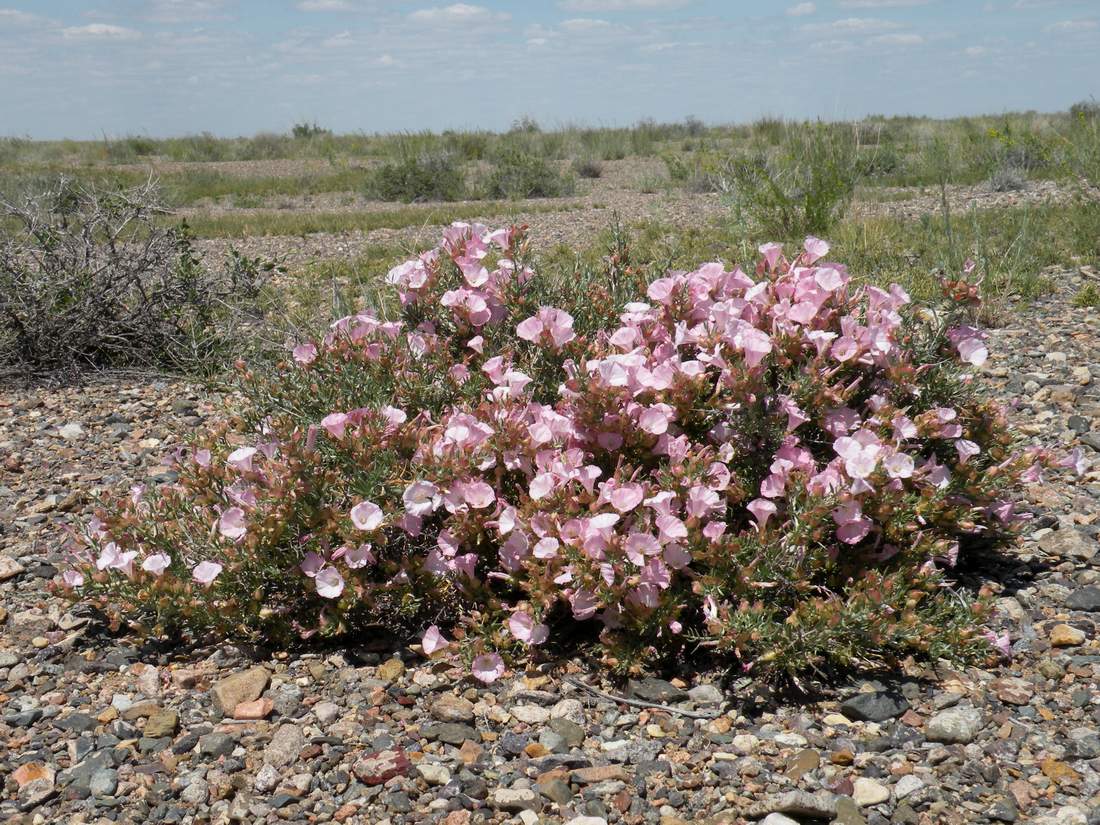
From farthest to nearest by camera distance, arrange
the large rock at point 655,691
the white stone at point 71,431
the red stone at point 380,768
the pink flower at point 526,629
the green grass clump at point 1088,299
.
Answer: the green grass clump at point 1088,299, the white stone at point 71,431, the pink flower at point 526,629, the large rock at point 655,691, the red stone at point 380,768

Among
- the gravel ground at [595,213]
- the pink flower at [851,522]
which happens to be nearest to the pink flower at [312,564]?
the pink flower at [851,522]

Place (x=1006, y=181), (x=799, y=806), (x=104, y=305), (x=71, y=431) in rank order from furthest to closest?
(x=1006, y=181) → (x=104, y=305) → (x=71, y=431) → (x=799, y=806)

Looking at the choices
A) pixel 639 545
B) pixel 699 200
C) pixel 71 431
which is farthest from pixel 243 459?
pixel 699 200

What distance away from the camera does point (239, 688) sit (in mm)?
2830

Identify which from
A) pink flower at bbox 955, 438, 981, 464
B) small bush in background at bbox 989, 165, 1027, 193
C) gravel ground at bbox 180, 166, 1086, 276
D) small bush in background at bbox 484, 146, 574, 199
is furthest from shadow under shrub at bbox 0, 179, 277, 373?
small bush in background at bbox 989, 165, 1027, 193

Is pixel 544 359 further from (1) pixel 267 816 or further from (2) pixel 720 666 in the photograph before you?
(1) pixel 267 816

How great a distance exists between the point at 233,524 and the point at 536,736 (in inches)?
44.0

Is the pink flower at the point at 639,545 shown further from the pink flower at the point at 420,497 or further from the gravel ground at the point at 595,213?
the gravel ground at the point at 595,213

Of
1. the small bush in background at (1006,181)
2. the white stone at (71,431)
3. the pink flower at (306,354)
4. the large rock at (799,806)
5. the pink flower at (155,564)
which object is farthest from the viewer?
the small bush in background at (1006,181)

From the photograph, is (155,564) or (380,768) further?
(155,564)

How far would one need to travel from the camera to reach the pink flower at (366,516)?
2805 mm

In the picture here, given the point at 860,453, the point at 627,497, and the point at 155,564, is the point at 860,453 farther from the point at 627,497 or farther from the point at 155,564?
the point at 155,564

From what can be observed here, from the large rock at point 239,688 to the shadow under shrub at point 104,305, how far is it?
293 centimetres

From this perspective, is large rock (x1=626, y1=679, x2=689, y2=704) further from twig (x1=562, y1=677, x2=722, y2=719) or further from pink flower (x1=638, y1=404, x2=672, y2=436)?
pink flower (x1=638, y1=404, x2=672, y2=436)
